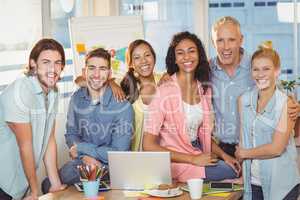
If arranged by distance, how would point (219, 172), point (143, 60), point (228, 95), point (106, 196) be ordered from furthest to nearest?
1. point (143, 60)
2. point (228, 95)
3. point (219, 172)
4. point (106, 196)

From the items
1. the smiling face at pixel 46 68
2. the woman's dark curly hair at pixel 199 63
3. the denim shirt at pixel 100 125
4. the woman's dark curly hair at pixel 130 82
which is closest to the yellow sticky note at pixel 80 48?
the woman's dark curly hair at pixel 130 82

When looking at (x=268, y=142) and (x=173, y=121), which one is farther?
(x=173, y=121)

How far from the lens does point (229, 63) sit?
4141 mm

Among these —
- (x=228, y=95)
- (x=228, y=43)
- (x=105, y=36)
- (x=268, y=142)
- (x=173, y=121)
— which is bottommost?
(x=268, y=142)

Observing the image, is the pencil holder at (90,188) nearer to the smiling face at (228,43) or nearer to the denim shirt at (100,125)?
the denim shirt at (100,125)

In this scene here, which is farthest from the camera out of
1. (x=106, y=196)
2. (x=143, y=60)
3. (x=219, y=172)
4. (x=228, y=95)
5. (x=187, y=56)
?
(x=143, y=60)

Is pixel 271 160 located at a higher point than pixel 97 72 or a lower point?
lower

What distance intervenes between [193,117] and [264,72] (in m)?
0.57

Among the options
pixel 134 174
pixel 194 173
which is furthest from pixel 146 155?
pixel 194 173

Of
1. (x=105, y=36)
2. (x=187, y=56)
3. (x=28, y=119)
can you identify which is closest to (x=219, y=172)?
(x=187, y=56)

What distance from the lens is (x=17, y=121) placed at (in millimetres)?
3490

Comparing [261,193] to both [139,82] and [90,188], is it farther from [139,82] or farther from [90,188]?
[139,82]

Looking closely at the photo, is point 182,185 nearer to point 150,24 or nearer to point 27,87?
point 27,87

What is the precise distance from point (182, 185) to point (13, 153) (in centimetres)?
96
